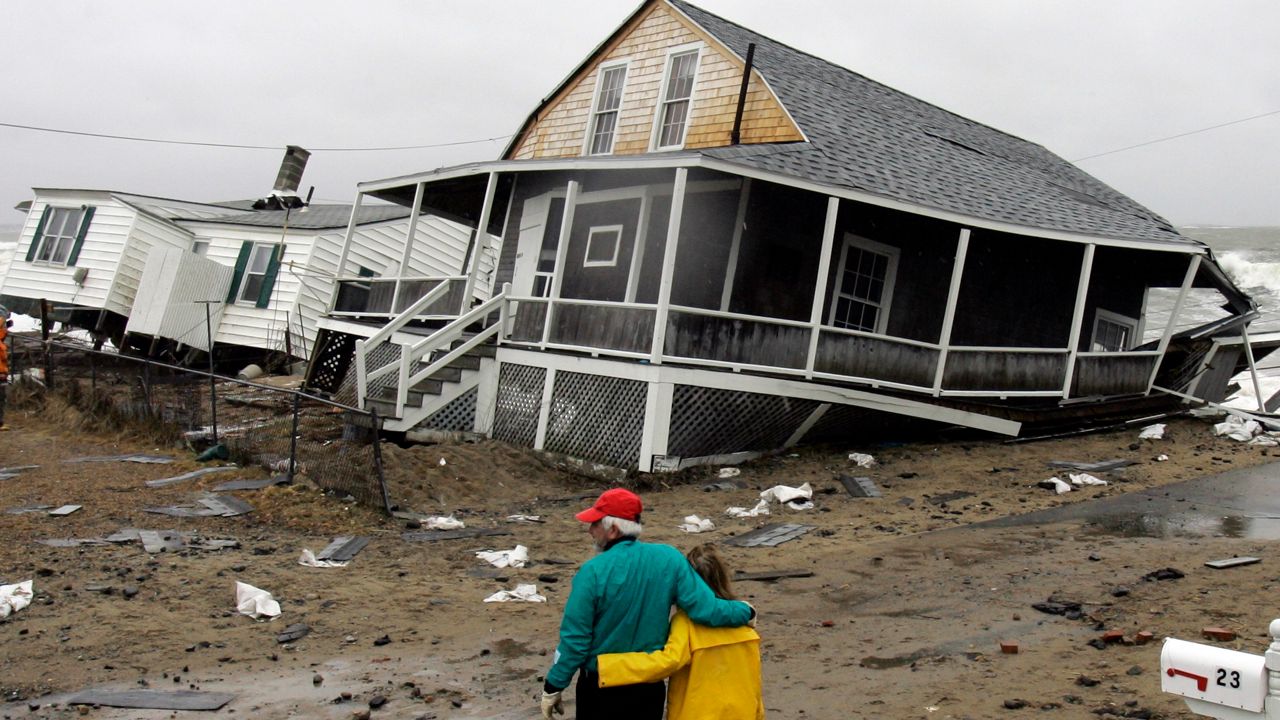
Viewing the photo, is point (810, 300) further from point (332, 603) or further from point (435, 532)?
point (332, 603)

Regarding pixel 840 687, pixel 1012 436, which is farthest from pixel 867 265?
pixel 840 687

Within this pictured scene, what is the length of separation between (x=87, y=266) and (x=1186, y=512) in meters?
26.8

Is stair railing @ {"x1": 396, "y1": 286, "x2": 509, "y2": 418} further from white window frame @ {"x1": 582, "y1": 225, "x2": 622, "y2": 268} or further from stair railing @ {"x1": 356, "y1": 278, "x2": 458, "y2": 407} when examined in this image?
white window frame @ {"x1": 582, "y1": 225, "x2": 622, "y2": 268}

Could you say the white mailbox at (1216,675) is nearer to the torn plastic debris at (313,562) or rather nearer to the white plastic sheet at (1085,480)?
the torn plastic debris at (313,562)

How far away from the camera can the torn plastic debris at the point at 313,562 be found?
9680 mm

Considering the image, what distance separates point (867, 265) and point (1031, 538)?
8.15m

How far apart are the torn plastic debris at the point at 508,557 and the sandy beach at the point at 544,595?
106 millimetres

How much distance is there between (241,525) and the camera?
1116cm

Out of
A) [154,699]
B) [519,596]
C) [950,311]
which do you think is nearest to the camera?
[154,699]

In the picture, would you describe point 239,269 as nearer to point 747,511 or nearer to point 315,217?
point 315,217

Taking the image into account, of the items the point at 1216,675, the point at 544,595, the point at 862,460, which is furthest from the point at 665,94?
the point at 1216,675

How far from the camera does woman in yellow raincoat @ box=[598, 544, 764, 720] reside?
15.0ft

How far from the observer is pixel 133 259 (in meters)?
27.8

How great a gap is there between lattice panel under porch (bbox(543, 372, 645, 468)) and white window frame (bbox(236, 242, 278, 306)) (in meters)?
14.8
